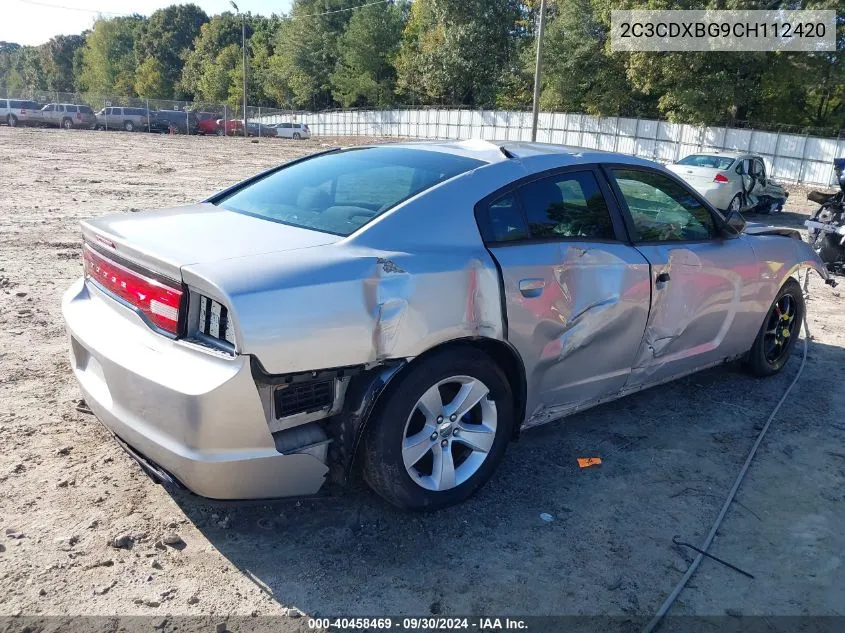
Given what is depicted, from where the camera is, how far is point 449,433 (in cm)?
309

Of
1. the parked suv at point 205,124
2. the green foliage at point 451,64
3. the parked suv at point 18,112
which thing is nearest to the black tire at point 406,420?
the green foliage at point 451,64

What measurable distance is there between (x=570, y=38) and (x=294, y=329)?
39355 mm

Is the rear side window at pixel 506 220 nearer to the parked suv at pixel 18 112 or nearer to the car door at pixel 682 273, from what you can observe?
the car door at pixel 682 273

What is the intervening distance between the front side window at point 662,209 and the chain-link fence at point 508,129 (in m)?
23.6

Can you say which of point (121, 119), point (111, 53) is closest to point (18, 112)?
point (121, 119)

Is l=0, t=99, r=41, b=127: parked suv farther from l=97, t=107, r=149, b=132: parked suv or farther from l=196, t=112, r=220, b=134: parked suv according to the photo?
l=196, t=112, r=220, b=134: parked suv

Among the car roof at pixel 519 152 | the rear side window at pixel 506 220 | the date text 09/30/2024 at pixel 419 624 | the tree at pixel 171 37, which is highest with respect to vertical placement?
the tree at pixel 171 37

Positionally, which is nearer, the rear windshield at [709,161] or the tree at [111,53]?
the rear windshield at [709,161]

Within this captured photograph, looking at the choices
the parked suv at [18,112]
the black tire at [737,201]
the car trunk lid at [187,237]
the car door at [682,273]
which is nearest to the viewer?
the car trunk lid at [187,237]

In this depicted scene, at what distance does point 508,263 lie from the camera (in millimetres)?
3150

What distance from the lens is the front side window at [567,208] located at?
341cm

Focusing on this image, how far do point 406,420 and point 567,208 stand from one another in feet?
4.95

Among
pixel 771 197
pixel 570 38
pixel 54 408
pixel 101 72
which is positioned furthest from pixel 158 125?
pixel 101 72

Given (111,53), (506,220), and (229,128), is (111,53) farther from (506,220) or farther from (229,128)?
(506,220)
